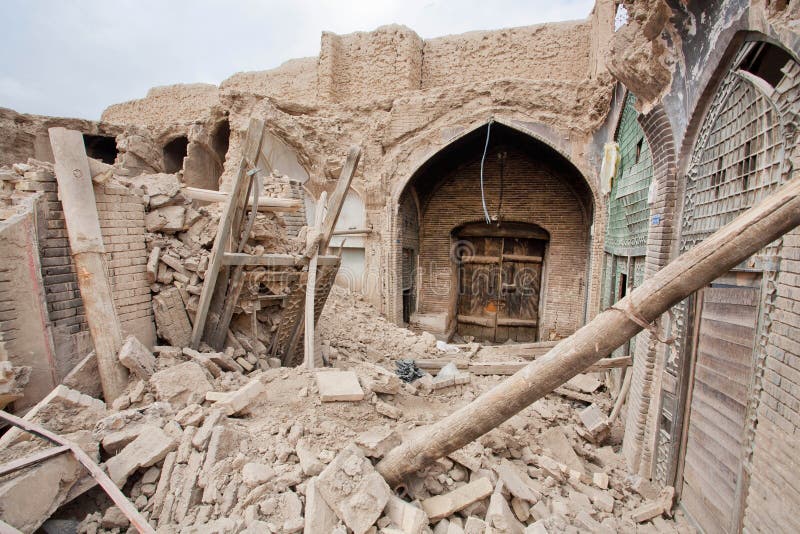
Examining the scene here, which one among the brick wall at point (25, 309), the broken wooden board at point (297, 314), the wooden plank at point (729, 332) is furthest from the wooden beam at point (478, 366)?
the brick wall at point (25, 309)

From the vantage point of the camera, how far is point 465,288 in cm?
1098

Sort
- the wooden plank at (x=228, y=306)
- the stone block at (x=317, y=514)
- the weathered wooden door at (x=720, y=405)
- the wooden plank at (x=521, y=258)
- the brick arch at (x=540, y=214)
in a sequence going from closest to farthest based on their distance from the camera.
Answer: the stone block at (x=317, y=514) → the weathered wooden door at (x=720, y=405) → the wooden plank at (x=228, y=306) → the brick arch at (x=540, y=214) → the wooden plank at (x=521, y=258)

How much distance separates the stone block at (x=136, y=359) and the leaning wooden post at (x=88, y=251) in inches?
3.9

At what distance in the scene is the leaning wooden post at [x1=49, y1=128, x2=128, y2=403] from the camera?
318cm

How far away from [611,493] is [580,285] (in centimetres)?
651

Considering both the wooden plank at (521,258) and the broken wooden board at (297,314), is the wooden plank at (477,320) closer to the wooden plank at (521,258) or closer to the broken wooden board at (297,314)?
the wooden plank at (521,258)

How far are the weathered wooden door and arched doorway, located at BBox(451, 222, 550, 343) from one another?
279 inches

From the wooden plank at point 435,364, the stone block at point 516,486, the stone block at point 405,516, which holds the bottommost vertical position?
the wooden plank at point 435,364

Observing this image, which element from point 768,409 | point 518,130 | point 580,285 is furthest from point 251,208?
point 580,285

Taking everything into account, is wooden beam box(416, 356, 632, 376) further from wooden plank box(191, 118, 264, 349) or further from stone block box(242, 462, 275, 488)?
stone block box(242, 462, 275, 488)

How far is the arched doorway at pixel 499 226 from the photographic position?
915cm

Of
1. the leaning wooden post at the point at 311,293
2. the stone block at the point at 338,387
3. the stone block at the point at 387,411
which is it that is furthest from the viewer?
the leaning wooden post at the point at 311,293

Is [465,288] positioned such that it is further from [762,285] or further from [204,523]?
→ [204,523]

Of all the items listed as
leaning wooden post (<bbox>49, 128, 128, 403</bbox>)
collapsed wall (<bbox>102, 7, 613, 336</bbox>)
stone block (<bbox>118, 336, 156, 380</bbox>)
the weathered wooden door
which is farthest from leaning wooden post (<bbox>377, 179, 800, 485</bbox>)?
collapsed wall (<bbox>102, 7, 613, 336</bbox>)
